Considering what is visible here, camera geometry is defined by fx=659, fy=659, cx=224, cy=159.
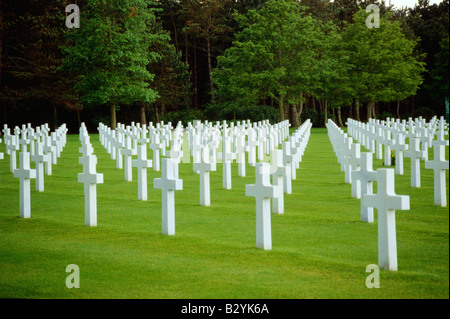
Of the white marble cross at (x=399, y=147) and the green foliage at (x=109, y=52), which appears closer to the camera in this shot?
the white marble cross at (x=399, y=147)

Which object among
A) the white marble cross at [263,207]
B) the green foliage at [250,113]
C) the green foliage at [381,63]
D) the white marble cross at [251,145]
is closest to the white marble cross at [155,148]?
the white marble cross at [251,145]

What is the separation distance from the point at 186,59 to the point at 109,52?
76.3 ft

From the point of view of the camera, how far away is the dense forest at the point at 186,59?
1804 inches

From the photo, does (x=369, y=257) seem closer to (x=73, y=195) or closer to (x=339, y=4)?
(x=73, y=195)

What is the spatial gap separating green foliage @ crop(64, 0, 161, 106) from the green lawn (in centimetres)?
3259

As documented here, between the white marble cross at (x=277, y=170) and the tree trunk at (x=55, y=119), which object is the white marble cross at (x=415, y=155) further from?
the tree trunk at (x=55, y=119)

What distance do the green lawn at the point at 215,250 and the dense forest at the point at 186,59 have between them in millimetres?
29189

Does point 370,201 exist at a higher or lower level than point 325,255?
higher

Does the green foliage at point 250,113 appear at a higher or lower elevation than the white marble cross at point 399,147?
higher

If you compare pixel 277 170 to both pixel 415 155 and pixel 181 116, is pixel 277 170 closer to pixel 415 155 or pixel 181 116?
pixel 415 155

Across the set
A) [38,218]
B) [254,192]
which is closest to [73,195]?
[38,218]

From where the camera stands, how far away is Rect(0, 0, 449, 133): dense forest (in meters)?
45.8

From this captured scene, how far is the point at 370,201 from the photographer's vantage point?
6.73 meters

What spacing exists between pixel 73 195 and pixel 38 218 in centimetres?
312
